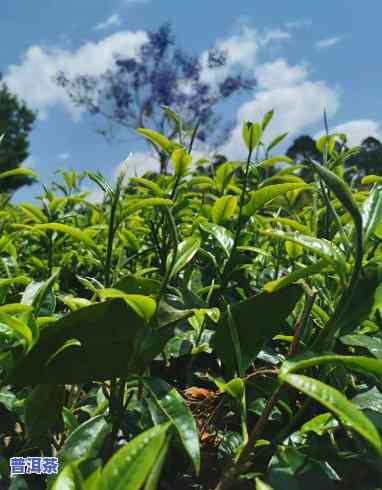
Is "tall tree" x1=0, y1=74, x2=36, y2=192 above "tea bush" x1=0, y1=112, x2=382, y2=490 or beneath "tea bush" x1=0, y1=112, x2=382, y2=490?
above

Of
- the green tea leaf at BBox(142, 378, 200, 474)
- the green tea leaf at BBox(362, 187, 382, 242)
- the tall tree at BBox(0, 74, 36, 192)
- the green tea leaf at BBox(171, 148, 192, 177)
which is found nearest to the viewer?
the green tea leaf at BBox(142, 378, 200, 474)

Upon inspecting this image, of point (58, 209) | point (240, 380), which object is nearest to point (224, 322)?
point (240, 380)

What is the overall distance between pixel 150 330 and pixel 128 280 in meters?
0.09

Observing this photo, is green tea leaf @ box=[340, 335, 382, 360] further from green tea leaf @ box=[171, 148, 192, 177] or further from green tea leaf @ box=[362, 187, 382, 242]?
green tea leaf @ box=[171, 148, 192, 177]

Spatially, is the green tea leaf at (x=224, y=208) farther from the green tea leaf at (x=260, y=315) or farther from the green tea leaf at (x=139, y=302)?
the green tea leaf at (x=139, y=302)

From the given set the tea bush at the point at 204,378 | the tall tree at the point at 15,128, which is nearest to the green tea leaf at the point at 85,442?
the tea bush at the point at 204,378

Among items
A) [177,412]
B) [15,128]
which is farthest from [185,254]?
[15,128]

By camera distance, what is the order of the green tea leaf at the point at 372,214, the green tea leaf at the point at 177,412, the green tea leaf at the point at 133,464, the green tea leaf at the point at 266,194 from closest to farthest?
the green tea leaf at the point at 133,464 < the green tea leaf at the point at 177,412 < the green tea leaf at the point at 372,214 < the green tea leaf at the point at 266,194

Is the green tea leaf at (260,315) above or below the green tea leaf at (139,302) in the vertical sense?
below

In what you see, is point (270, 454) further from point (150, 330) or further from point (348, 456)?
point (150, 330)

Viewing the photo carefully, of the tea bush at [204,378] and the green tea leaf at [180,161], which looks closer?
the tea bush at [204,378]

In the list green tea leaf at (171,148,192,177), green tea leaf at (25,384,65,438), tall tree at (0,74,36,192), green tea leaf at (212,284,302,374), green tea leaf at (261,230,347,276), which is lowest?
green tea leaf at (25,384,65,438)

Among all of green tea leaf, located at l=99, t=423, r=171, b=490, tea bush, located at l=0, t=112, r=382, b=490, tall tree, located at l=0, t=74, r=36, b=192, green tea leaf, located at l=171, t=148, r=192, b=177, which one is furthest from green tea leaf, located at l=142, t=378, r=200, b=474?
tall tree, located at l=0, t=74, r=36, b=192

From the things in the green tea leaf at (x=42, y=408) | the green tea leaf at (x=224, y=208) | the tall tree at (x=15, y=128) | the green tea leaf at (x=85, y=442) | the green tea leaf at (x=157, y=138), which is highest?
the tall tree at (x=15, y=128)
